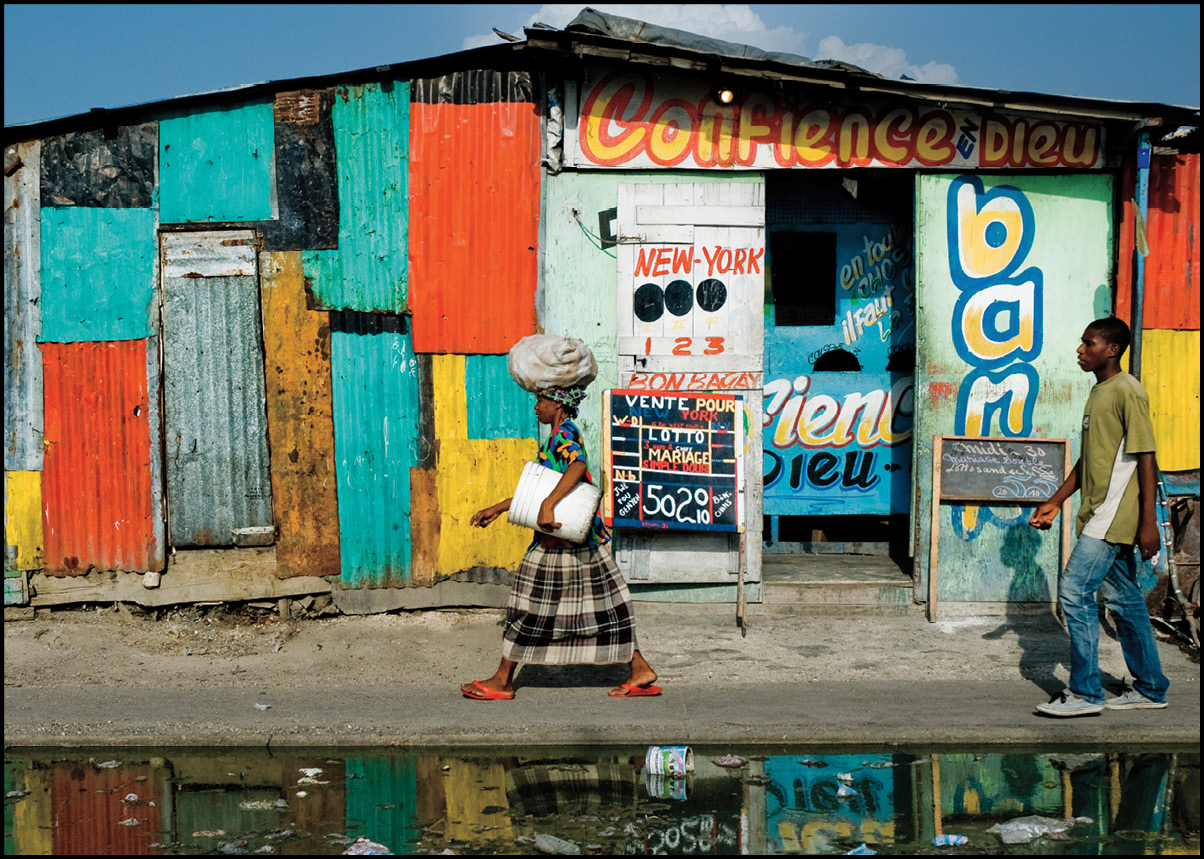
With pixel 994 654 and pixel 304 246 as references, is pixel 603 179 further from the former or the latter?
pixel 994 654

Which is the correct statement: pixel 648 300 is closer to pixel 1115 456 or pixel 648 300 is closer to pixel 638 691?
pixel 638 691

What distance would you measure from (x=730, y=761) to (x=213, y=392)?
4.54 metres

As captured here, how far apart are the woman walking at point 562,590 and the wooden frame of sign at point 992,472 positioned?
2801 millimetres

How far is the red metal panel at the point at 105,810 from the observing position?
4344mm

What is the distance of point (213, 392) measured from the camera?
755cm

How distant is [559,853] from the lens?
420cm

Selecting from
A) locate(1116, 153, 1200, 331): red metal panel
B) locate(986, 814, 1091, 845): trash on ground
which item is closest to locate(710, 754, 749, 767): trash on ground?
locate(986, 814, 1091, 845): trash on ground

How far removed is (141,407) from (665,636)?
404 cm

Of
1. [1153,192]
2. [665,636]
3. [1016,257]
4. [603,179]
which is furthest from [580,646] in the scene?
[1153,192]

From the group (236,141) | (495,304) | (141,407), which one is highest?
(236,141)

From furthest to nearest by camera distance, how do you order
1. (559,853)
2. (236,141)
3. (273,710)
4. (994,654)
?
1. (236,141)
2. (994,654)
3. (273,710)
4. (559,853)

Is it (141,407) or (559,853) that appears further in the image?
(141,407)

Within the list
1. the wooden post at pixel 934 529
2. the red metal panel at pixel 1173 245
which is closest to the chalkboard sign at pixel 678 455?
the wooden post at pixel 934 529

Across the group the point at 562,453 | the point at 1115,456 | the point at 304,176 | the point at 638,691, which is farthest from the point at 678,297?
the point at 1115,456
